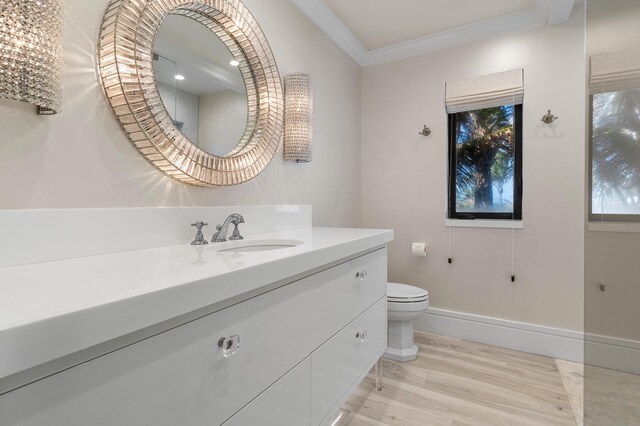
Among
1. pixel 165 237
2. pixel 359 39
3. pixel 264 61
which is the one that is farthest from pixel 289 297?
pixel 359 39

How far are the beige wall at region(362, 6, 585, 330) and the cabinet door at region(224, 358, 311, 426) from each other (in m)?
1.86

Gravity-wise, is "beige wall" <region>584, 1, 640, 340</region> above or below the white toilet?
above

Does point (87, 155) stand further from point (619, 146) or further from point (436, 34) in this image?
point (436, 34)

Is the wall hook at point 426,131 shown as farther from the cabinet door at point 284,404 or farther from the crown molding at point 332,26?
the cabinet door at point 284,404

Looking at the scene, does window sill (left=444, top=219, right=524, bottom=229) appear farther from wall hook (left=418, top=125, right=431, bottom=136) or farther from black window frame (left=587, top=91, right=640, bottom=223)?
black window frame (left=587, top=91, right=640, bottom=223)

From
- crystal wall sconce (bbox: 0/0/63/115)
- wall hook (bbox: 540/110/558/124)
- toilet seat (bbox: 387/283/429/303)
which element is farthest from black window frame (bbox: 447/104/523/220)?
crystal wall sconce (bbox: 0/0/63/115)

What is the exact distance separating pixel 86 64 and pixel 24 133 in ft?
0.95

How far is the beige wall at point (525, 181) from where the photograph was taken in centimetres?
215

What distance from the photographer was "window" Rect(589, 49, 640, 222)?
88 centimetres

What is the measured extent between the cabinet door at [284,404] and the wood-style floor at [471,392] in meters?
0.69

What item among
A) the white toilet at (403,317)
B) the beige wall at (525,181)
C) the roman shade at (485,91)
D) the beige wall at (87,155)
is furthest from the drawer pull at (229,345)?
the roman shade at (485,91)

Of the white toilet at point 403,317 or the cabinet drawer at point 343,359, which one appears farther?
the white toilet at point 403,317

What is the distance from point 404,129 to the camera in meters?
2.71

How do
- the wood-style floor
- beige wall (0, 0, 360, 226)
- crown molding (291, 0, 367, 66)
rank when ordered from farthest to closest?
crown molding (291, 0, 367, 66) < the wood-style floor < beige wall (0, 0, 360, 226)
